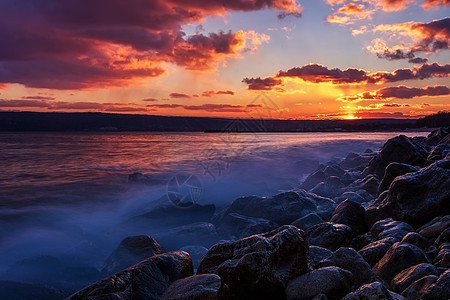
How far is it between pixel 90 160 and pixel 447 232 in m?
29.4

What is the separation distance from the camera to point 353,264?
3.69m

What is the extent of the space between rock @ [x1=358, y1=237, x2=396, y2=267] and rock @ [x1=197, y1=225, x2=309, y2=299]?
1.19 m

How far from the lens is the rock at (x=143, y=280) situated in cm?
344

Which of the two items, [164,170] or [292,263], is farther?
[164,170]

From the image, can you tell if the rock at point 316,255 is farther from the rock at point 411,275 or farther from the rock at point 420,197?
the rock at point 420,197

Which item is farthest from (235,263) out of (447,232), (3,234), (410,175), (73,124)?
(73,124)

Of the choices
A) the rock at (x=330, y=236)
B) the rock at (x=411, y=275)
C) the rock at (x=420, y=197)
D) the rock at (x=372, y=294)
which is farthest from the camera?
the rock at (x=420, y=197)

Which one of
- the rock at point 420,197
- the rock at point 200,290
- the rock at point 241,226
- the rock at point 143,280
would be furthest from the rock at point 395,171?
the rock at point 200,290

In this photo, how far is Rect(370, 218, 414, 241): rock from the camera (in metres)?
4.81

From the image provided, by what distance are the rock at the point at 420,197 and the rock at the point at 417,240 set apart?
49.8 inches

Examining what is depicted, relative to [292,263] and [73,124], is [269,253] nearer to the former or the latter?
[292,263]

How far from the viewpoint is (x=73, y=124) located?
4193 inches

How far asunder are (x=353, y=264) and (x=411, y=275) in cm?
58

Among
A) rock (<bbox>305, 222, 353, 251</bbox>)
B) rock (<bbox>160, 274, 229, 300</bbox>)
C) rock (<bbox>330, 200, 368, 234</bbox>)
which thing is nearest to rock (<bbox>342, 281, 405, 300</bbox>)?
rock (<bbox>160, 274, 229, 300</bbox>)
